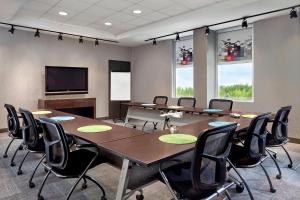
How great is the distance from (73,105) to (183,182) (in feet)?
17.2

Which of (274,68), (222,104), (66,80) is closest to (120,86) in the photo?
(66,80)

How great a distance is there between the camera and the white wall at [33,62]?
18.3ft

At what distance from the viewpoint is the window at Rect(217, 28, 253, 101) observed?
5.33m

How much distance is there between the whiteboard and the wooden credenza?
3.17 ft

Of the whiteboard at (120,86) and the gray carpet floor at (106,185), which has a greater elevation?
the whiteboard at (120,86)

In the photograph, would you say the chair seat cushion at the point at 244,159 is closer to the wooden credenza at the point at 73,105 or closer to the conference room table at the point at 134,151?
the conference room table at the point at 134,151

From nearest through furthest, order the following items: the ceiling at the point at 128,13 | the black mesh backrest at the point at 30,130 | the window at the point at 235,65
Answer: the black mesh backrest at the point at 30,130 < the ceiling at the point at 128,13 < the window at the point at 235,65

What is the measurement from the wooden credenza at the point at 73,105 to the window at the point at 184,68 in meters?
2.65

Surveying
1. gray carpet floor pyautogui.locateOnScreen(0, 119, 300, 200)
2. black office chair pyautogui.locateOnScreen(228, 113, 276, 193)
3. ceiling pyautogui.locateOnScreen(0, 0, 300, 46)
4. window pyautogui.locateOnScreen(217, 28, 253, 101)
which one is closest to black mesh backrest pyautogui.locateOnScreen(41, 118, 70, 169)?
gray carpet floor pyautogui.locateOnScreen(0, 119, 300, 200)

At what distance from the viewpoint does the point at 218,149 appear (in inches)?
63.4

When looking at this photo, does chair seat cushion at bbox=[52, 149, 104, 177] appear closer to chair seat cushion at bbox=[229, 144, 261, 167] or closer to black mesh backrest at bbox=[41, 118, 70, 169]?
black mesh backrest at bbox=[41, 118, 70, 169]

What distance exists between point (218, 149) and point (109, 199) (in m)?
1.34

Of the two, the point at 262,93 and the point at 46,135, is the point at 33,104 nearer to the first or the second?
the point at 46,135

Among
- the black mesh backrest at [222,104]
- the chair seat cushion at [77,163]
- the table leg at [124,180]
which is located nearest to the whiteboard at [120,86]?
the black mesh backrest at [222,104]
